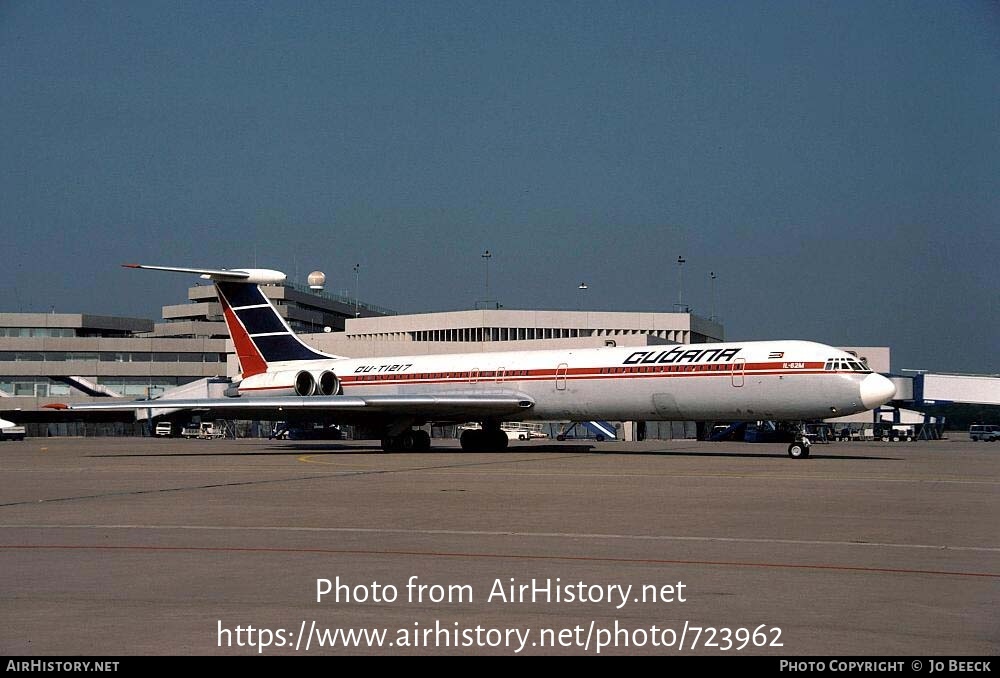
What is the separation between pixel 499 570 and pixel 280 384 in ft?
117

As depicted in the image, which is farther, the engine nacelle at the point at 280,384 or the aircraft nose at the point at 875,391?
the engine nacelle at the point at 280,384

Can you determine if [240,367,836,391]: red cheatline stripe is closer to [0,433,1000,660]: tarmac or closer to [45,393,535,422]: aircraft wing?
[45,393,535,422]: aircraft wing

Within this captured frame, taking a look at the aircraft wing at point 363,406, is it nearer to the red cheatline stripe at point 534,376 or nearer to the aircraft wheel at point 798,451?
the red cheatline stripe at point 534,376

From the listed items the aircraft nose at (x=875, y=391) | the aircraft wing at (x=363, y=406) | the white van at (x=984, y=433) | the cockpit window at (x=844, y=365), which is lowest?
the white van at (x=984, y=433)

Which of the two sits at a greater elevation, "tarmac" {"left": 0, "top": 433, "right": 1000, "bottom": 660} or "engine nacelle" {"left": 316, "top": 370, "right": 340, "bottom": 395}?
"engine nacelle" {"left": 316, "top": 370, "right": 340, "bottom": 395}

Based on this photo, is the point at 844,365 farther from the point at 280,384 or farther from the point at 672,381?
the point at 280,384

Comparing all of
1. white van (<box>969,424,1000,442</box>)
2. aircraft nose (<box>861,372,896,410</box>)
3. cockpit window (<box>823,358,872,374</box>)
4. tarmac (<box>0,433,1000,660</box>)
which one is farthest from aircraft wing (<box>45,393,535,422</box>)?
white van (<box>969,424,1000,442</box>)

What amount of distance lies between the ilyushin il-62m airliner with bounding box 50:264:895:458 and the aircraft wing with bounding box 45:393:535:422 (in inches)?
2.0

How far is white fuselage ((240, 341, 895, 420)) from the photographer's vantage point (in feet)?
105

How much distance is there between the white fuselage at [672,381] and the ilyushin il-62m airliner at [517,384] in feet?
0.13

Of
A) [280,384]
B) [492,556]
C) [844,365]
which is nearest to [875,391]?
Answer: [844,365]

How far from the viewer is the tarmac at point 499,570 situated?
23.7 feet

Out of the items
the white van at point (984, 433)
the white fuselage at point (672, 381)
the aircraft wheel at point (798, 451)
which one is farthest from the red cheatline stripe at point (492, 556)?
the white van at point (984, 433)

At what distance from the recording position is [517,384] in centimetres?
3953
